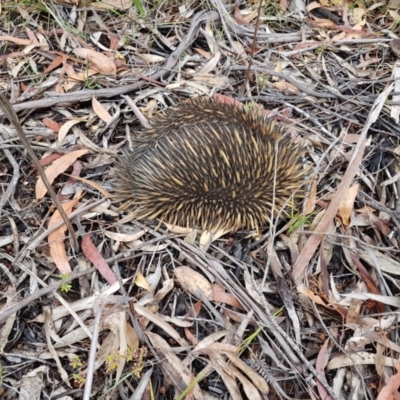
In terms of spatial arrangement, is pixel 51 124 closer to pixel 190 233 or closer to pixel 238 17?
pixel 190 233

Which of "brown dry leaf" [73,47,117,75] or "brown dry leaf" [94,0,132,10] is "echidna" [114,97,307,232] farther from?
"brown dry leaf" [94,0,132,10]

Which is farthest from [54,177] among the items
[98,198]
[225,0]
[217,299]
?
[225,0]

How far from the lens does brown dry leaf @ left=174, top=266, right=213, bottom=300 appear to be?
2008 mm

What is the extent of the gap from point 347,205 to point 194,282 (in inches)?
30.0

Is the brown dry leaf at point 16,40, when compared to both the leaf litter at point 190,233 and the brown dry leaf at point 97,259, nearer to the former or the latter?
the leaf litter at point 190,233

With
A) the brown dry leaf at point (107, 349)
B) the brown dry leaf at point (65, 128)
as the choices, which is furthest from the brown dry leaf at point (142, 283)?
the brown dry leaf at point (65, 128)

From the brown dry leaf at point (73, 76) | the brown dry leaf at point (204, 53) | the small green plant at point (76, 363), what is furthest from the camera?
the brown dry leaf at point (204, 53)

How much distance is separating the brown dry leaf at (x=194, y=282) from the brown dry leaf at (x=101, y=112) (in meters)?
0.92

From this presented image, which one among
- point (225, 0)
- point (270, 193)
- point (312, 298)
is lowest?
point (312, 298)

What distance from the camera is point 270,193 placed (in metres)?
2.21

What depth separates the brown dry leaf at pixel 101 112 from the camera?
258 cm

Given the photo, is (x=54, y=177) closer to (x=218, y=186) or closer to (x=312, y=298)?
(x=218, y=186)

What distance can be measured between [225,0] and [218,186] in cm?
158

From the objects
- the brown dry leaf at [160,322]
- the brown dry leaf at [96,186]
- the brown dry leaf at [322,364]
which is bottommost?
the brown dry leaf at [322,364]
